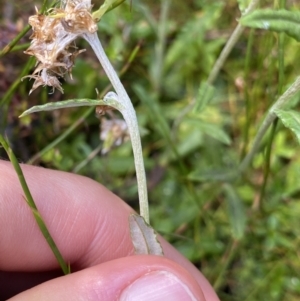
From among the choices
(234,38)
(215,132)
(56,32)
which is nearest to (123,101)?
(56,32)

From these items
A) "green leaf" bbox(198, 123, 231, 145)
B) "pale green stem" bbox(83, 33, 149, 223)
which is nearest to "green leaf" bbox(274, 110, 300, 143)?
"pale green stem" bbox(83, 33, 149, 223)

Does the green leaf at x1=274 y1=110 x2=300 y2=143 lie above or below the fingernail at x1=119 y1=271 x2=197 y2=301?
above

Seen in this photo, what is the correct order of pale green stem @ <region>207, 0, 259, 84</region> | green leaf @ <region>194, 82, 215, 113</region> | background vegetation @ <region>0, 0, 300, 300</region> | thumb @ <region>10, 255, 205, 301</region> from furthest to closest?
1. background vegetation @ <region>0, 0, 300, 300</region>
2. green leaf @ <region>194, 82, 215, 113</region>
3. pale green stem @ <region>207, 0, 259, 84</region>
4. thumb @ <region>10, 255, 205, 301</region>

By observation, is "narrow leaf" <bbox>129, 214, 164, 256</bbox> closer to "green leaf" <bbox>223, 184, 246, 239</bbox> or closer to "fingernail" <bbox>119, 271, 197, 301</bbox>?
"fingernail" <bbox>119, 271, 197, 301</bbox>

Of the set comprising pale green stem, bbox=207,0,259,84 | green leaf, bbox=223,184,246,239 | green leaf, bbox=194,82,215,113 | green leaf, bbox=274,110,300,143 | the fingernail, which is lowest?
green leaf, bbox=223,184,246,239

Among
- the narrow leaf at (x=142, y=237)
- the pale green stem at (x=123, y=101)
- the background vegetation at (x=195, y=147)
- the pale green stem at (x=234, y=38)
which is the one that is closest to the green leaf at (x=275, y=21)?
the pale green stem at (x=234, y=38)

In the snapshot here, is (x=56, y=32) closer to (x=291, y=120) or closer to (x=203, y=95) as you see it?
(x=291, y=120)
